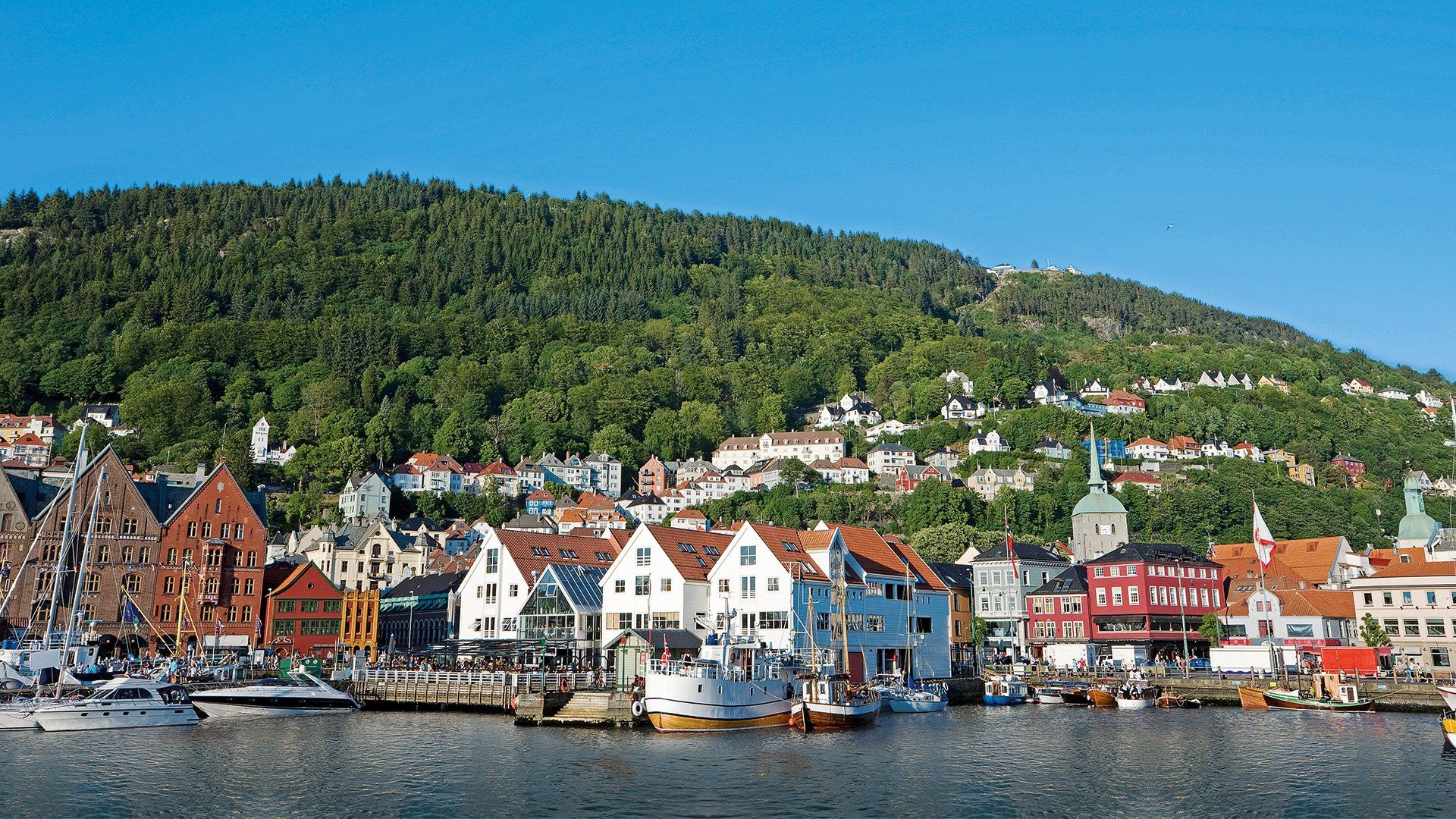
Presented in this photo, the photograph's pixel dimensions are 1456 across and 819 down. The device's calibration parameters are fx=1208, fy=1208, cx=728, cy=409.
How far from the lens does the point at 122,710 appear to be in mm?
55438

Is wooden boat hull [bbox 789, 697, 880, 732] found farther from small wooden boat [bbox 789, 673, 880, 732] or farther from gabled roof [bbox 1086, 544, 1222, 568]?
gabled roof [bbox 1086, 544, 1222, 568]

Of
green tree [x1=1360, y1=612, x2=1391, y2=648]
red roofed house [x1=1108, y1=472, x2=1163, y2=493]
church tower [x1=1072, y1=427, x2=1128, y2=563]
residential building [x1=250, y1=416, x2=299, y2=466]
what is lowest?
green tree [x1=1360, y1=612, x2=1391, y2=648]

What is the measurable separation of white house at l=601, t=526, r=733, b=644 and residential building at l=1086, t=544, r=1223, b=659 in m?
39.2

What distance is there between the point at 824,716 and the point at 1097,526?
279 feet

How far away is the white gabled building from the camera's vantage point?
6956cm

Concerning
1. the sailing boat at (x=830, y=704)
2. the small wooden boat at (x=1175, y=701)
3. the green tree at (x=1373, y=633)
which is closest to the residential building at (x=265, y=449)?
the sailing boat at (x=830, y=704)

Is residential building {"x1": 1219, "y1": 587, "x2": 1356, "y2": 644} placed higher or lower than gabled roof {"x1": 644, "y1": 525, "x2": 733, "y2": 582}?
lower

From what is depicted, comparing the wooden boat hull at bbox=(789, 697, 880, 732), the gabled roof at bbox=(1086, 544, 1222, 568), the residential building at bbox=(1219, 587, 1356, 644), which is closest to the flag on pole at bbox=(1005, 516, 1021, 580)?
the gabled roof at bbox=(1086, 544, 1222, 568)

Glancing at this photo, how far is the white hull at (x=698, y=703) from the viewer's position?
172 ft

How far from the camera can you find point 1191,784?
4006 cm

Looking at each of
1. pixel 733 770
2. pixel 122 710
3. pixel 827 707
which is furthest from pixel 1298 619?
pixel 122 710

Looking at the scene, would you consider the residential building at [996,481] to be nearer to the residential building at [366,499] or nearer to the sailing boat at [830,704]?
the residential building at [366,499]

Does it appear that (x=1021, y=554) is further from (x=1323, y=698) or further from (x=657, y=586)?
(x=657, y=586)

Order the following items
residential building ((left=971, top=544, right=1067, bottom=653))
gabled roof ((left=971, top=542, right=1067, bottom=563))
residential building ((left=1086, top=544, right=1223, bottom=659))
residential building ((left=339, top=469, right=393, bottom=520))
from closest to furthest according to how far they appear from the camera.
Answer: residential building ((left=1086, top=544, right=1223, bottom=659)) → residential building ((left=971, top=544, right=1067, bottom=653)) → gabled roof ((left=971, top=542, right=1067, bottom=563)) → residential building ((left=339, top=469, right=393, bottom=520))
